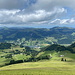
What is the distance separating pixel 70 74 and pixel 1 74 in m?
73.5

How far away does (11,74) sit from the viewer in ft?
458

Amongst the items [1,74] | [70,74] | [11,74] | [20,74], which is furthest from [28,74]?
[70,74]

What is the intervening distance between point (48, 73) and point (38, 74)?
11.5m

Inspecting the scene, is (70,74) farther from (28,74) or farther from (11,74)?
(11,74)

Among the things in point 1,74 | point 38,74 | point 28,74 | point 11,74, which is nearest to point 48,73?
point 38,74

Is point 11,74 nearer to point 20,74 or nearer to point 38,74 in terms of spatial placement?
point 20,74

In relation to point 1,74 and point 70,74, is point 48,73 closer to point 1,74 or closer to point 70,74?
point 70,74

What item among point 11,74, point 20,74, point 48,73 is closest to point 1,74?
point 11,74

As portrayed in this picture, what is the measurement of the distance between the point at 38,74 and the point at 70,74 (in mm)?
33997

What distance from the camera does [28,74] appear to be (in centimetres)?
14150

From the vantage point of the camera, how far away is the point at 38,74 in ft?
464

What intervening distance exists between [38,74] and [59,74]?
73.4 feet

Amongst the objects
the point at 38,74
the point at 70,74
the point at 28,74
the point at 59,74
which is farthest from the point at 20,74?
the point at 70,74

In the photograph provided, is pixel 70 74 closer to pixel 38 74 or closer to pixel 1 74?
pixel 38 74
